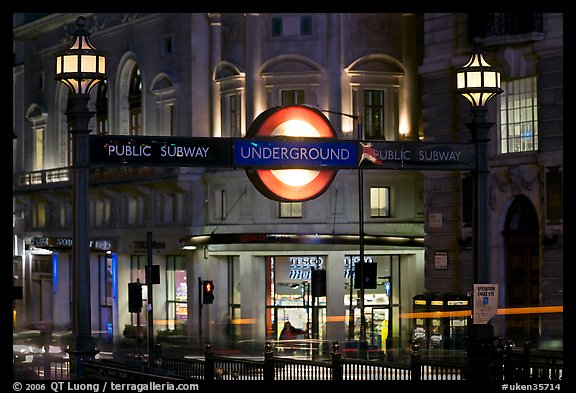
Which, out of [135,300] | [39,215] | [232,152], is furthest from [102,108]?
[232,152]

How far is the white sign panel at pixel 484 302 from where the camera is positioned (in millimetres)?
24578

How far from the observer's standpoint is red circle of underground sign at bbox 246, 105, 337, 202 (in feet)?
73.5

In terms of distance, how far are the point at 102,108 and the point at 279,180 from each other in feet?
148

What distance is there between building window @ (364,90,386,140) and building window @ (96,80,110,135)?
14.6 m

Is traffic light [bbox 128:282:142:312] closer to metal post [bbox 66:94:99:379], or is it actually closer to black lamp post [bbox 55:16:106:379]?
black lamp post [bbox 55:16:106:379]

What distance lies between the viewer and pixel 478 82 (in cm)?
2523

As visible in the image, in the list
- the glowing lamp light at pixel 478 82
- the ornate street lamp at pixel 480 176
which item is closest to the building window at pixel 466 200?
the glowing lamp light at pixel 478 82

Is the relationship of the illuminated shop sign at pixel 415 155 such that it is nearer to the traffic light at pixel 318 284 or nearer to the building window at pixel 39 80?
the traffic light at pixel 318 284

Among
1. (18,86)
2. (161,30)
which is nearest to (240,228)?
(161,30)

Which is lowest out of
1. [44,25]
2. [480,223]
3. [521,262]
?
[521,262]

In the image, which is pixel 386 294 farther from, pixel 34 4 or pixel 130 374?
pixel 34 4

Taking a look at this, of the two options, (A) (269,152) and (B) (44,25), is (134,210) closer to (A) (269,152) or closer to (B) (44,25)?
(B) (44,25)

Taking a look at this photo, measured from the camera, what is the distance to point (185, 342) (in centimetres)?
5503
